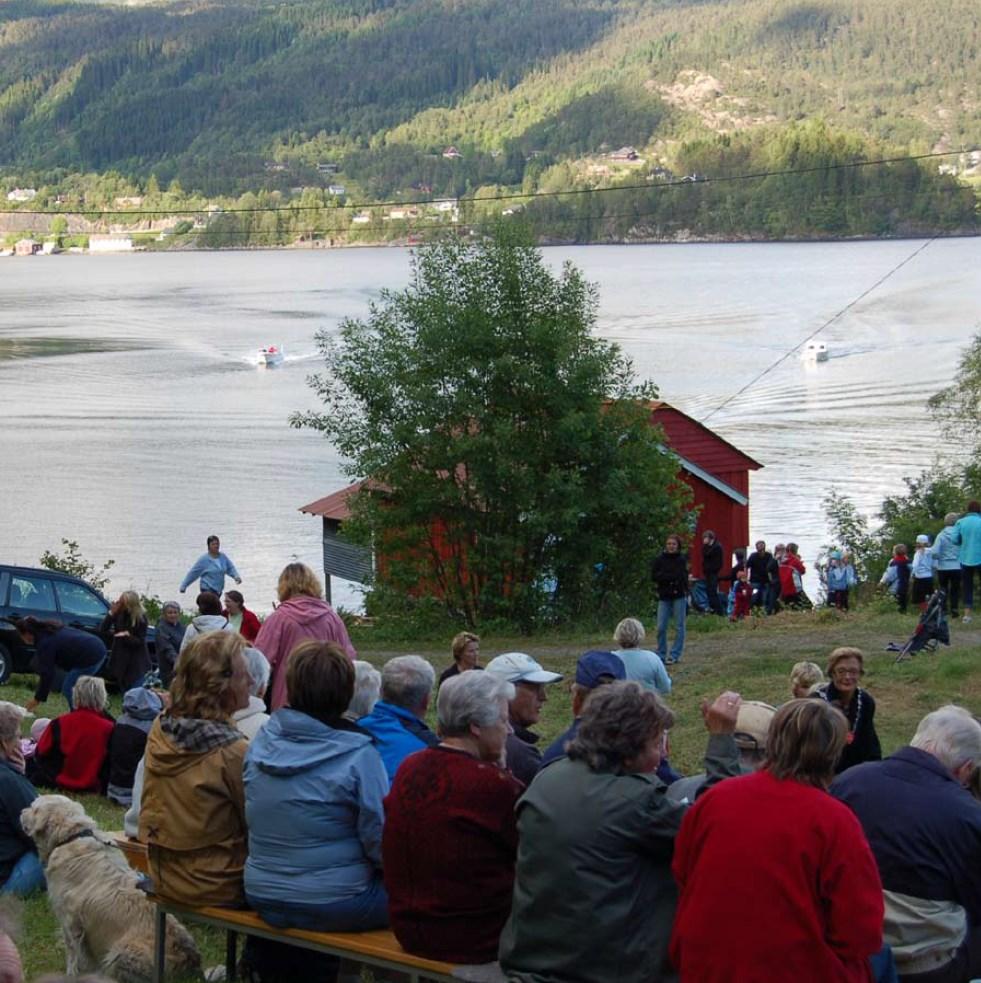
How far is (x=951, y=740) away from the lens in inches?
195

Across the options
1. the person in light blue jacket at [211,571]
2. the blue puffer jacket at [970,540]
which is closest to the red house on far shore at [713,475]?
the blue puffer jacket at [970,540]

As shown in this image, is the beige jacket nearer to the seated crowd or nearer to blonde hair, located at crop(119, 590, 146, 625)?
the seated crowd

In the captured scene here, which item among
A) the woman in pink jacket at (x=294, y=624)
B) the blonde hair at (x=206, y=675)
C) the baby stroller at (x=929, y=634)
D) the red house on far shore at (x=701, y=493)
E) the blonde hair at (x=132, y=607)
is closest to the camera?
the blonde hair at (x=206, y=675)

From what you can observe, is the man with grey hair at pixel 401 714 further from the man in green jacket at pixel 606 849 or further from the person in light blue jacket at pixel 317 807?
the man in green jacket at pixel 606 849

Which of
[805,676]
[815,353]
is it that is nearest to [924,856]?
[805,676]

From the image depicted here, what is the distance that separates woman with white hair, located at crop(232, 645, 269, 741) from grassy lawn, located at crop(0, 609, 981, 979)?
0.99 m

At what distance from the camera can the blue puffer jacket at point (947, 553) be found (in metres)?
19.4

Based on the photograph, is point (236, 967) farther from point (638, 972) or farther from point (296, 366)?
point (296, 366)

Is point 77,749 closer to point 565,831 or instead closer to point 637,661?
point 637,661

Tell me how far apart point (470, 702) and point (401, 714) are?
112cm

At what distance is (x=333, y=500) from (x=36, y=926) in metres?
26.0

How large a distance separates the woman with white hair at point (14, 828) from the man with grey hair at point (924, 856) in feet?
13.0

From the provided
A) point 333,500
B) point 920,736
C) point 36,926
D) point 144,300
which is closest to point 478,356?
point 333,500

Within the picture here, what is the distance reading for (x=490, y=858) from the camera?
4.84 metres
